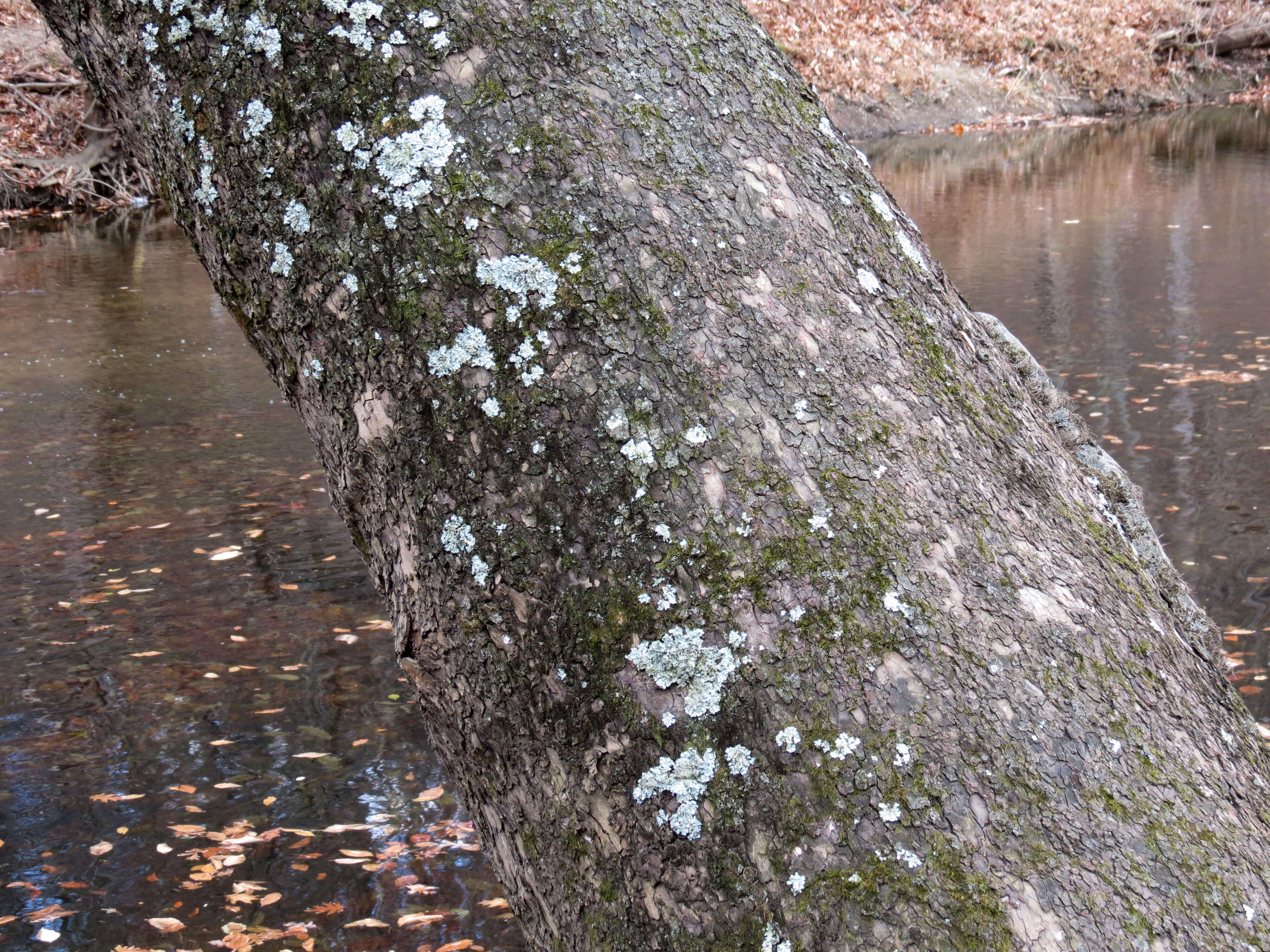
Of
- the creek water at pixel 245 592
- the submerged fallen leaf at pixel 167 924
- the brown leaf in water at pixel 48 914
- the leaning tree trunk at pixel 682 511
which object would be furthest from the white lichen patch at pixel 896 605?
the brown leaf in water at pixel 48 914

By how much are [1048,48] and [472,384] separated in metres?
28.2

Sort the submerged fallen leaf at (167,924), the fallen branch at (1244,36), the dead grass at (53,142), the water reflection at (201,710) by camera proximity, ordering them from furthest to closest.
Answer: the fallen branch at (1244,36)
the dead grass at (53,142)
the water reflection at (201,710)
the submerged fallen leaf at (167,924)

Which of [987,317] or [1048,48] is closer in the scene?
[987,317]

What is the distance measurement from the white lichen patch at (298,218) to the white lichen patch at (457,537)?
14.4 inches

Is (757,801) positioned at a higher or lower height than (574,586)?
lower

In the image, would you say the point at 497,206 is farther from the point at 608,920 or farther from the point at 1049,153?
the point at 1049,153

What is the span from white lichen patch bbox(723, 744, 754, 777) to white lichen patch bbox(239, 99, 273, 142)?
34.0 inches

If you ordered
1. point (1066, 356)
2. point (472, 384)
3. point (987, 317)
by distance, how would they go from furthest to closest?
point (1066, 356) → point (987, 317) → point (472, 384)

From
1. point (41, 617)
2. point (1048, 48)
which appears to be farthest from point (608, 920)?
point (1048, 48)

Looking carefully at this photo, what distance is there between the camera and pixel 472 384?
1.18m

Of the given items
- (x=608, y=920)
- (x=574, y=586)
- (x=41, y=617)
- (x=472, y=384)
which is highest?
(x=472, y=384)

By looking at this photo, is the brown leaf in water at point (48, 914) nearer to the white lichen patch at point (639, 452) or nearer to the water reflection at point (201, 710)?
the water reflection at point (201, 710)

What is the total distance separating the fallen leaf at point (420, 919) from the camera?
341cm

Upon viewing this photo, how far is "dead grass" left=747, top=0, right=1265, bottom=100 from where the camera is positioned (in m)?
24.4
